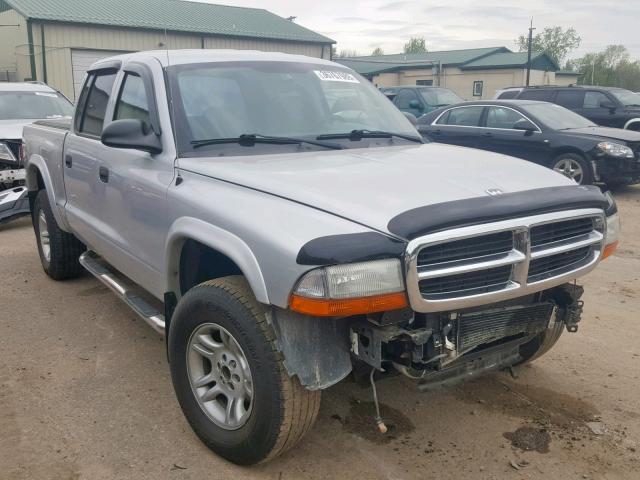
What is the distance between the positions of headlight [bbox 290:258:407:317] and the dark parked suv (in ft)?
43.1

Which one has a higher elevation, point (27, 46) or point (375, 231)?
point (27, 46)

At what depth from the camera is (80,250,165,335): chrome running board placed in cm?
370

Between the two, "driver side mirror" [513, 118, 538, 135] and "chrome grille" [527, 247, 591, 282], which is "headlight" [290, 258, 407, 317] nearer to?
"chrome grille" [527, 247, 591, 282]

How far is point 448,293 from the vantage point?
2570 mm

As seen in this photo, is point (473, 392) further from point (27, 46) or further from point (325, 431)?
point (27, 46)


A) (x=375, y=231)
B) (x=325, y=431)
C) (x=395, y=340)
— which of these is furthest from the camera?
(x=325, y=431)

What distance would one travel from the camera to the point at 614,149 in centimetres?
1002

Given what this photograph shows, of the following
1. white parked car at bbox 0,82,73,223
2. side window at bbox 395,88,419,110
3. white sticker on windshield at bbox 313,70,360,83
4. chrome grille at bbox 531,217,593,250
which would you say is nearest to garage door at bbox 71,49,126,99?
side window at bbox 395,88,419,110

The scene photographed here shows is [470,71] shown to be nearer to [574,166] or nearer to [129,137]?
[574,166]

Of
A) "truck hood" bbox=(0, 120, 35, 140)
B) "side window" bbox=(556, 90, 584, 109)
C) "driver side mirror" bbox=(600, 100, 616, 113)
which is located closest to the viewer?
"truck hood" bbox=(0, 120, 35, 140)

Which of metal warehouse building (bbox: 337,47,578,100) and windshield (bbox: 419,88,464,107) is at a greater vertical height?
metal warehouse building (bbox: 337,47,578,100)

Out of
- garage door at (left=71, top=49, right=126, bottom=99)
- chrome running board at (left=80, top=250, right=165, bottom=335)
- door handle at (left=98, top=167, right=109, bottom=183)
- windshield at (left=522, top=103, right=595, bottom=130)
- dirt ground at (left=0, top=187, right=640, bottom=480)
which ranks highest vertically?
garage door at (left=71, top=49, right=126, bottom=99)

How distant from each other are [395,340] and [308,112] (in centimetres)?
177

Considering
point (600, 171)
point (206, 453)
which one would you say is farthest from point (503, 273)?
point (600, 171)
